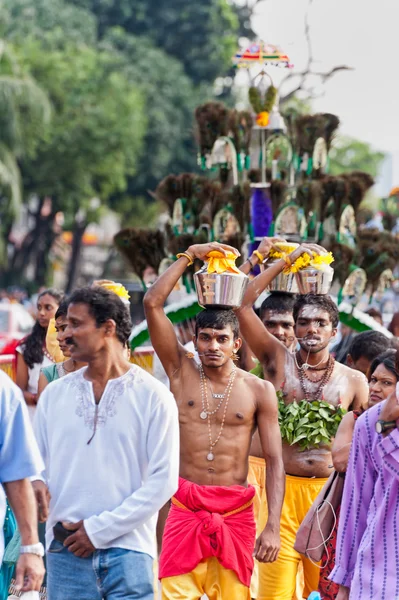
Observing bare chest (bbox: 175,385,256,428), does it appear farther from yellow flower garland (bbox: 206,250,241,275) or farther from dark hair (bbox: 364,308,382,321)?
dark hair (bbox: 364,308,382,321)

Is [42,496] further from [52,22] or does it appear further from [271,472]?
[52,22]

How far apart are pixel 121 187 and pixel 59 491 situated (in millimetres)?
38990

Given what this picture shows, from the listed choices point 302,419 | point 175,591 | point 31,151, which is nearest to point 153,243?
point 302,419

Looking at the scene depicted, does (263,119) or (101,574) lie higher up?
(263,119)

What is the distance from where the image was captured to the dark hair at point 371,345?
8234mm

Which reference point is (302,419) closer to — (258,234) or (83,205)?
(258,234)

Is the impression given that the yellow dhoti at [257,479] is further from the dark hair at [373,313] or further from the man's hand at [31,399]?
the dark hair at [373,313]

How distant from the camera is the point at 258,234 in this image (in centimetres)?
1275

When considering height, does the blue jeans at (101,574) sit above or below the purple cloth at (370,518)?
below

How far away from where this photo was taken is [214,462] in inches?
267

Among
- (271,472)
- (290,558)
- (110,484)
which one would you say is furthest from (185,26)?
(110,484)

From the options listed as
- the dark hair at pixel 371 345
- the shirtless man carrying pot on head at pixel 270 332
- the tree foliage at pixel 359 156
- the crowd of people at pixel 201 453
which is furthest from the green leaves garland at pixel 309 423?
the tree foliage at pixel 359 156

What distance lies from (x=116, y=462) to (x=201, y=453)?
1465 mm

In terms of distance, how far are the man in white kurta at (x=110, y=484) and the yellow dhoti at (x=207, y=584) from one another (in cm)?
112
